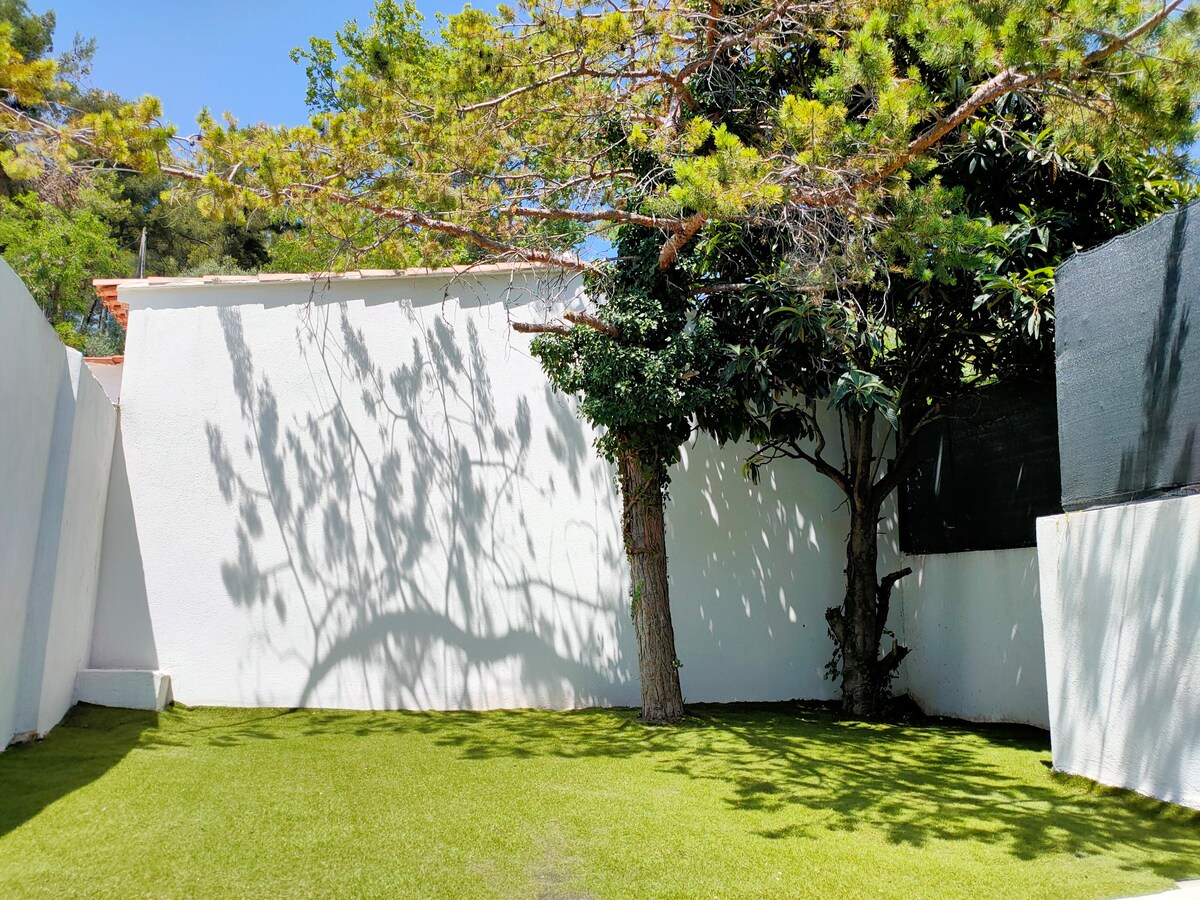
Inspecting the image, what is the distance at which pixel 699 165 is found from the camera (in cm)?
480

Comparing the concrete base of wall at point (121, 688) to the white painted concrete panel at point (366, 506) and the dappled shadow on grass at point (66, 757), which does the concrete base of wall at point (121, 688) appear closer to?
the dappled shadow on grass at point (66, 757)

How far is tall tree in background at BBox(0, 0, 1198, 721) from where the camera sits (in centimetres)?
471

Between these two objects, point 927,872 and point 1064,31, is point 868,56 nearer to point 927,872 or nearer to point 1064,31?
point 1064,31

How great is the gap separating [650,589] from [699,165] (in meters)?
3.21

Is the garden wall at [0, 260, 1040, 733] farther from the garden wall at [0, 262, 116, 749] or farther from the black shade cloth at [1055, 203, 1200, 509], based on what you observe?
the black shade cloth at [1055, 203, 1200, 509]

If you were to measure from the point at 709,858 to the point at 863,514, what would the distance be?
431cm

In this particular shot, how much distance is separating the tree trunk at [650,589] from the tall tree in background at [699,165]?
2 centimetres

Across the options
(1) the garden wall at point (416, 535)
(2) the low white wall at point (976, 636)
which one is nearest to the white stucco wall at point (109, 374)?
(1) the garden wall at point (416, 535)

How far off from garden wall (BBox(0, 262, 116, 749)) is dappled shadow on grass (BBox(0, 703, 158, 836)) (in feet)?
0.42

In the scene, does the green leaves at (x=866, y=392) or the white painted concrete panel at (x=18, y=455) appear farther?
the green leaves at (x=866, y=392)

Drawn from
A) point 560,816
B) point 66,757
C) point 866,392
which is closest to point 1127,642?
point 866,392

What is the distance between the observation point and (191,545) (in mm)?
7121

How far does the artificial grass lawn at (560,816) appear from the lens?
3.36 m

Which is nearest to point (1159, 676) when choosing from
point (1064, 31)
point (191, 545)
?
point (1064, 31)
